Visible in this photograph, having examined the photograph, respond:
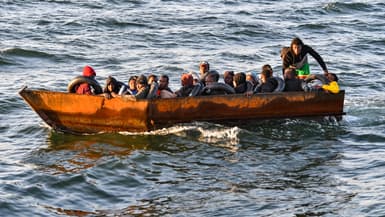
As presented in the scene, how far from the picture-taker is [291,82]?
59.8 feet

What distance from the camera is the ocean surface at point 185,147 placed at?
46.9 ft

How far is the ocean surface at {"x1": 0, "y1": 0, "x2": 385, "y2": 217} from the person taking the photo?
1430 cm

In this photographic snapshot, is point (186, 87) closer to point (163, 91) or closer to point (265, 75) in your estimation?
point (163, 91)

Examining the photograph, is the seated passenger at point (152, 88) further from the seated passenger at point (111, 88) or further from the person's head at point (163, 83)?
the seated passenger at point (111, 88)

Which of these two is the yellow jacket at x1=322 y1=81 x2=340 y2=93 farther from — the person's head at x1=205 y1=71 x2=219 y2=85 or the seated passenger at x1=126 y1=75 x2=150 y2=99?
the seated passenger at x1=126 y1=75 x2=150 y2=99

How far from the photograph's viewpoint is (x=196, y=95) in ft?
58.4

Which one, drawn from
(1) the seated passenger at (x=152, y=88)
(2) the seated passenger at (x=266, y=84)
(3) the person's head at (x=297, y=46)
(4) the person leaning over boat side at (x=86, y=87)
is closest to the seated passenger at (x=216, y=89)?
(2) the seated passenger at (x=266, y=84)

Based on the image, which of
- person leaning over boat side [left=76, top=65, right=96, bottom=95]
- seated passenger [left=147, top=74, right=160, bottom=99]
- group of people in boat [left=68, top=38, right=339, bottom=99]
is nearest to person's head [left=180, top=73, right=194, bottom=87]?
group of people in boat [left=68, top=38, right=339, bottom=99]

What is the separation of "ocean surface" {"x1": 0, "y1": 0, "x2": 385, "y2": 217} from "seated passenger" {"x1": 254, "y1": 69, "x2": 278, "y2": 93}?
0.73 metres

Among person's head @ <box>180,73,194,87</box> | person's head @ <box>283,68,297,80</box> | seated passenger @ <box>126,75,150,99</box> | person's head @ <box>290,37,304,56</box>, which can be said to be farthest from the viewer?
person's head @ <box>290,37,304,56</box>

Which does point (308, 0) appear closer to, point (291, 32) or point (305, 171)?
point (291, 32)

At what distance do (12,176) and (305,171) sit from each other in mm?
5347

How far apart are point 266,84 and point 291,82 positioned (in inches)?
22.4

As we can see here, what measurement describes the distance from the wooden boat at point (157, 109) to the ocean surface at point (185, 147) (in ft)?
0.77
